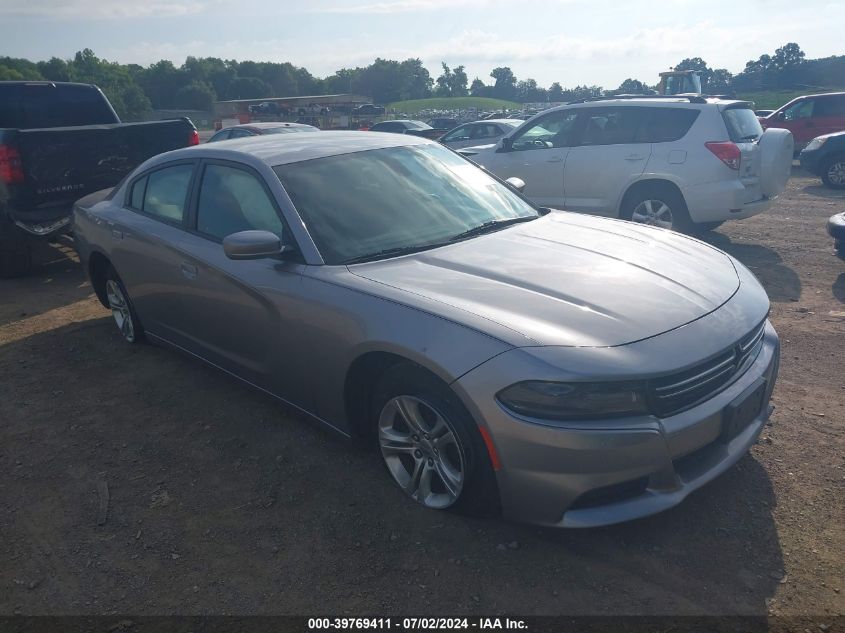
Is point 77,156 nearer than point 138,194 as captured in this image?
Answer: No

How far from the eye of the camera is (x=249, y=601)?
8.70 feet

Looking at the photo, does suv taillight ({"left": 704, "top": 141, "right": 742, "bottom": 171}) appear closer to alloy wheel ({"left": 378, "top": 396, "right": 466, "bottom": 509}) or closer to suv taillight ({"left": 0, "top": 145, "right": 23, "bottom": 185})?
alloy wheel ({"left": 378, "top": 396, "right": 466, "bottom": 509})

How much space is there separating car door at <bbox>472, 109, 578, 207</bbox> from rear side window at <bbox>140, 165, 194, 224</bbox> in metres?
5.17

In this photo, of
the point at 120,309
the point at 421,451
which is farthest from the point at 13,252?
the point at 421,451

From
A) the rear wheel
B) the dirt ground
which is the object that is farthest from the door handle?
the rear wheel

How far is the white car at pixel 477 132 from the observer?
15992mm

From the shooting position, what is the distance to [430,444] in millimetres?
2986

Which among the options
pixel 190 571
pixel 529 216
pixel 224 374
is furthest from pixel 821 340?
pixel 190 571

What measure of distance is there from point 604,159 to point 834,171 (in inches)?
294

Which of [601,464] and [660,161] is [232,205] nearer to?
[601,464]

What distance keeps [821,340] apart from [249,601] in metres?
4.36

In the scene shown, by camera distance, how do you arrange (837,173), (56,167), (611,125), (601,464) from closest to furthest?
(601,464) < (56,167) < (611,125) < (837,173)

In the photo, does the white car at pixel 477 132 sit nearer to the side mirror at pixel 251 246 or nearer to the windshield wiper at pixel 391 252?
the windshield wiper at pixel 391 252

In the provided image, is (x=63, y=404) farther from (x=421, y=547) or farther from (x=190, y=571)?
(x=421, y=547)
